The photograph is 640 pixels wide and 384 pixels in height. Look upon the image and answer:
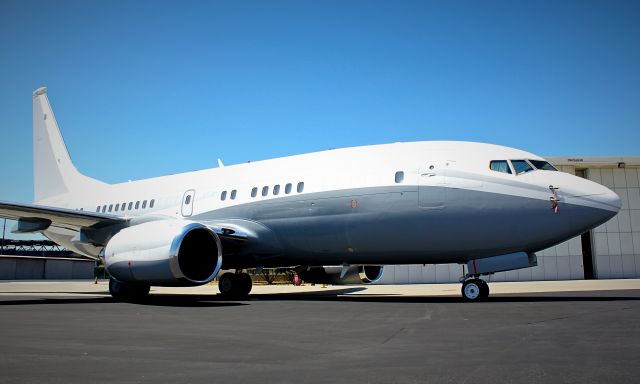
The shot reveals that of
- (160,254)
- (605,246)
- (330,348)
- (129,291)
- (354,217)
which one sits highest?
(354,217)

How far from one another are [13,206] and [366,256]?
35.4 feet

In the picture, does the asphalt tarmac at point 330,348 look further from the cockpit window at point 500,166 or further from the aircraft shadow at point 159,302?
the cockpit window at point 500,166

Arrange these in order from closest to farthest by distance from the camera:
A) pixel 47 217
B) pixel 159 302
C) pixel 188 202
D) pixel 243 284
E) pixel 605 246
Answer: pixel 159 302 < pixel 47 217 < pixel 243 284 < pixel 188 202 < pixel 605 246

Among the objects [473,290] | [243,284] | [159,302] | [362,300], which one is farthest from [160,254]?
[473,290]

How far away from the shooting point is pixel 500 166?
14.3 metres

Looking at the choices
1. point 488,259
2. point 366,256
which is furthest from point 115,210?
point 488,259

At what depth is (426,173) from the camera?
14.6 metres

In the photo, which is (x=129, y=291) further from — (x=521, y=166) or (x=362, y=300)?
(x=521, y=166)

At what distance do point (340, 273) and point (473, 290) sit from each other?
6.98m

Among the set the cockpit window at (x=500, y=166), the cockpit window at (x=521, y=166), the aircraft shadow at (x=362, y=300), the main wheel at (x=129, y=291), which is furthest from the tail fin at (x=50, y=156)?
the cockpit window at (x=521, y=166)

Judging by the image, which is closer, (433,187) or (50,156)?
(433,187)

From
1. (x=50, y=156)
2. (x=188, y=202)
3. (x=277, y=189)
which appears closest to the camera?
(x=277, y=189)

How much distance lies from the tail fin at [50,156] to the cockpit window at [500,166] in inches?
776

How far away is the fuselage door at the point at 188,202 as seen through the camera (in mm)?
19453
